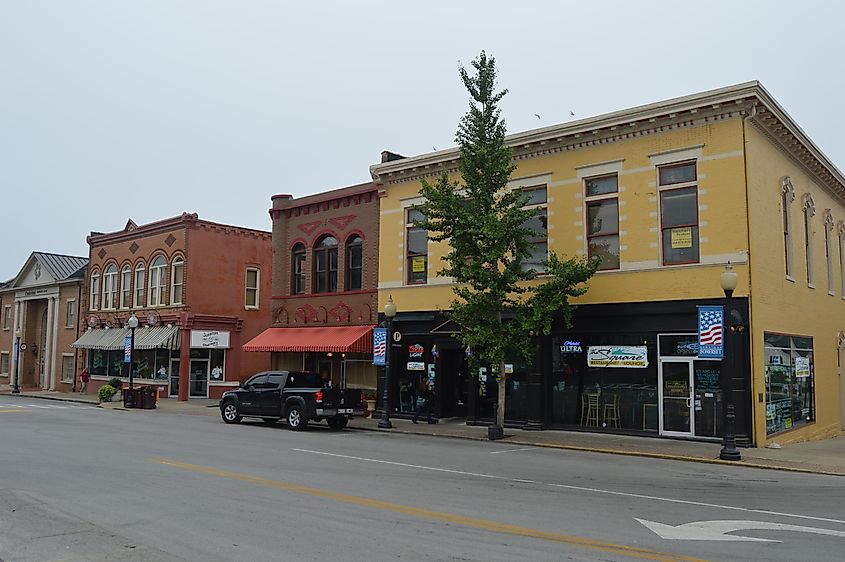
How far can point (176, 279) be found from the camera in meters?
38.3

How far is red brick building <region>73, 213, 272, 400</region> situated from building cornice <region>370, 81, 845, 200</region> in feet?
52.9

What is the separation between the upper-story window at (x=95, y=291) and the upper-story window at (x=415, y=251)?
2583 centimetres

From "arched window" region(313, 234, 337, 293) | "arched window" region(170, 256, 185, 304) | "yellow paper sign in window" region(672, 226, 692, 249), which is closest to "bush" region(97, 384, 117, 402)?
"arched window" region(170, 256, 185, 304)

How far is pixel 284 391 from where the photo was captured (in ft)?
74.5

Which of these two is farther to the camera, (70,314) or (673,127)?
(70,314)

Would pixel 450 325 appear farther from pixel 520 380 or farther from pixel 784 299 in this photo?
pixel 784 299

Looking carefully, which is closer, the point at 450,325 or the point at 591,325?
the point at 591,325

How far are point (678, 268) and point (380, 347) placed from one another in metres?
9.45

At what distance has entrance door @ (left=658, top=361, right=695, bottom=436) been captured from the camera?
63.7 feet

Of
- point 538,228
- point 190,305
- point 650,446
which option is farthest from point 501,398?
point 190,305

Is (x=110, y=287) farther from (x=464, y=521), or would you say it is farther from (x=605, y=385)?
(x=464, y=521)

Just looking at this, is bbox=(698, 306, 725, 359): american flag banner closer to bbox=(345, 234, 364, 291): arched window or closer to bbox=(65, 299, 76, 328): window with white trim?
bbox=(345, 234, 364, 291): arched window

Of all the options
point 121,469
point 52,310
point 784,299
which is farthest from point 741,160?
point 52,310

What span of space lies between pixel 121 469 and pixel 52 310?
39610mm
